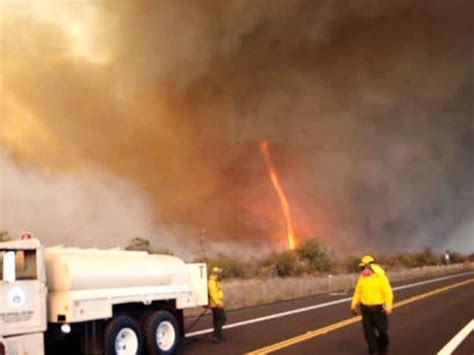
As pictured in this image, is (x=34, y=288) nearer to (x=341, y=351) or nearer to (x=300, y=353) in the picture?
(x=300, y=353)

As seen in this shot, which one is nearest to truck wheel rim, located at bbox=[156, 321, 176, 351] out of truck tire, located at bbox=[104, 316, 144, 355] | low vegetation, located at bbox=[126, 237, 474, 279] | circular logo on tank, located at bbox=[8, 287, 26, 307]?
truck tire, located at bbox=[104, 316, 144, 355]

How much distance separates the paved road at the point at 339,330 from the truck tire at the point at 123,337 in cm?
149

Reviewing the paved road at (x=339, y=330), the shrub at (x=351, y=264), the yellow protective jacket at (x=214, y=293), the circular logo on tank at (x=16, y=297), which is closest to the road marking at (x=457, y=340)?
the paved road at (x=339, y=330)

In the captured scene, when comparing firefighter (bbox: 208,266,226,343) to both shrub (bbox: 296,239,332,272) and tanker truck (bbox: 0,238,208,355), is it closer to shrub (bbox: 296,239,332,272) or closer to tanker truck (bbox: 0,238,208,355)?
tanker truck (bbox: 0,238,208,355)

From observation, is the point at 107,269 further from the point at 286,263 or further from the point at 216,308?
the point at 286,263

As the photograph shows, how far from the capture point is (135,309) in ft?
37.4

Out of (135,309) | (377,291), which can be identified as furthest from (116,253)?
(377,291)

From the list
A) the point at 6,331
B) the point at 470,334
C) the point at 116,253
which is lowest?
the point at 470,334

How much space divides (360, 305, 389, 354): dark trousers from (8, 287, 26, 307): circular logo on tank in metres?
5.08

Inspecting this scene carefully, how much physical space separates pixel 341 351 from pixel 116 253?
4.24m

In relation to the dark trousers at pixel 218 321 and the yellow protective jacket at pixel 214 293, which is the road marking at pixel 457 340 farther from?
the yellow protective jacket at pixel 214 293

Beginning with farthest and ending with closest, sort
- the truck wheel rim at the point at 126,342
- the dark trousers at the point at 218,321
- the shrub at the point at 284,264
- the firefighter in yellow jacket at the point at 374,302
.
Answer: the shrub at the point at 284,264 → the dark trousers at the point at 218,321 → the truck wheel rim at the point at 126,342 → the firefighter in yellow jacket at the point at 374,302

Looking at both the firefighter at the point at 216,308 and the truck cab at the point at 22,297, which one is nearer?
the truck cab at the point at 22,297

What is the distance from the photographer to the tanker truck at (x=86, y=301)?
9344mm
